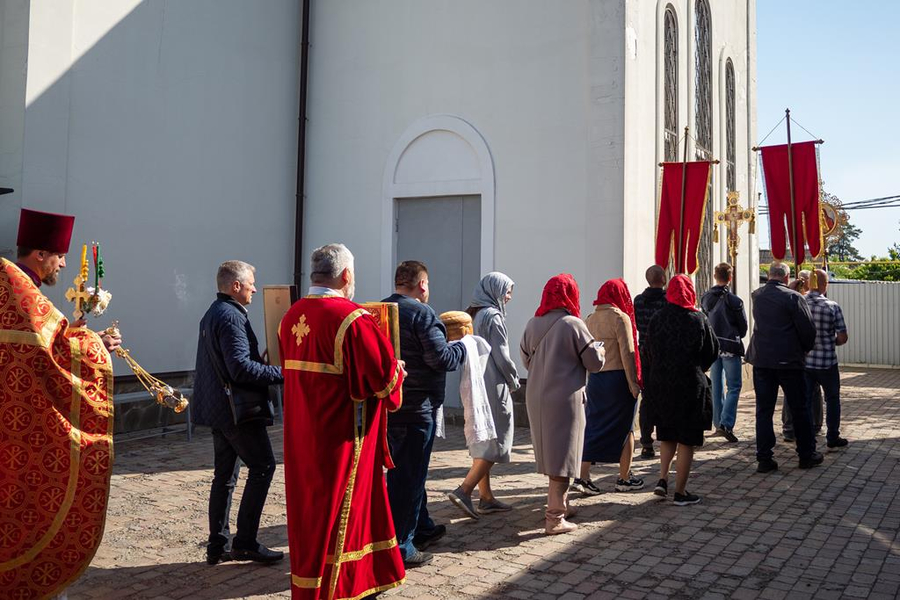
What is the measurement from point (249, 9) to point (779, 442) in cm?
901

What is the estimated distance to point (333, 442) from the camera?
4172 millimetres

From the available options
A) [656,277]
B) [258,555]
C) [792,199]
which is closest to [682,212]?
[792,199]

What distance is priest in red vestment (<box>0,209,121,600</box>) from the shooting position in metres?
3.86

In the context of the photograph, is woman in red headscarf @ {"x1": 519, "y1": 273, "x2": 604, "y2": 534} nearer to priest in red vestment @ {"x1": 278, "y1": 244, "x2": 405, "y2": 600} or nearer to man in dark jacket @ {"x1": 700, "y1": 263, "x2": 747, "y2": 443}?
priest in red vestment @ {"x1": 278, "y1": 244, "x2": 405, "y2": 600}

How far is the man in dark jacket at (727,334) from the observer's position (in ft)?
32.6

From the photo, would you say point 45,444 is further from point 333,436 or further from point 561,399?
point 561,399

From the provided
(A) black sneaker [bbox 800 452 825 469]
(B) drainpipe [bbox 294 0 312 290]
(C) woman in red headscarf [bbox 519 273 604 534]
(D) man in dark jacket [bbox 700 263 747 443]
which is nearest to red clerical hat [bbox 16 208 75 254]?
(C) woman in red headscarf [bbox 519 273 604 534]

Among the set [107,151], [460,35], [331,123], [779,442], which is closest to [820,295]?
[779,442]

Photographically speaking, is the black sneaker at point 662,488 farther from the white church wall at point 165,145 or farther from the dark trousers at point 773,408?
the white church wall at point 165,145

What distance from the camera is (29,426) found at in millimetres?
3904

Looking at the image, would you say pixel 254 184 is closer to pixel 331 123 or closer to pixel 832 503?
pixel 331 123

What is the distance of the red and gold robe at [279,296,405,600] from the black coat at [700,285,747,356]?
21.9 feet

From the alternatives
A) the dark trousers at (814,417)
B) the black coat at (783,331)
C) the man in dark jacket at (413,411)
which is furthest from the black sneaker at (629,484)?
the dark trousers at (814,417)

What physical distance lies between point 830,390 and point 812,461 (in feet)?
3.78
